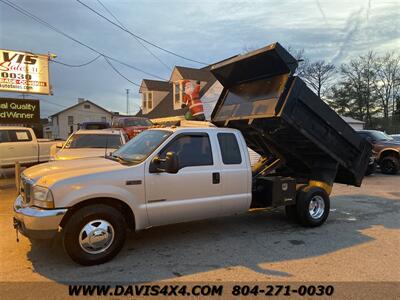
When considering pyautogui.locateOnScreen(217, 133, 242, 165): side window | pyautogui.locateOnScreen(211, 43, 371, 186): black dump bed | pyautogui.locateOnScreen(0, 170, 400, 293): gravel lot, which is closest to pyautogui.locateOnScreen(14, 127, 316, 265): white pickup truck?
pyautogui.locateOnScreen(217, 133, 242, 165): side window

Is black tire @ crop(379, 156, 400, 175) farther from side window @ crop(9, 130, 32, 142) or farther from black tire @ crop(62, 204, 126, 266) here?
side window @ crop(9, 130, 32, 142)

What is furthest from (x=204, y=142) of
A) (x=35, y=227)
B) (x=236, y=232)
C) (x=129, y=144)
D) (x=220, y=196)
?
(x=35, y=227)

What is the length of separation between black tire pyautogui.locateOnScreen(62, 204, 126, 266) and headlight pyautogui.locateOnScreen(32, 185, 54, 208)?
34 centimetres

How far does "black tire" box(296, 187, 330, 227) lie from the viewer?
662 cm

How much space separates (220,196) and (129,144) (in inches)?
68.2

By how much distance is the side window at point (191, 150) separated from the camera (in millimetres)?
5504

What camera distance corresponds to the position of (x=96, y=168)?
4973 millimetres

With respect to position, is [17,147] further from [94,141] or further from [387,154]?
[387,154]

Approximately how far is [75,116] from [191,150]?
191ft

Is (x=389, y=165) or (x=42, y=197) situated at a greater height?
(x=42, y=197)

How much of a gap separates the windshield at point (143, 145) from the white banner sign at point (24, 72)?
1268cm

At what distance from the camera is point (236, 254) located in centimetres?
521

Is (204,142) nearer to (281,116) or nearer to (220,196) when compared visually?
(220,196)

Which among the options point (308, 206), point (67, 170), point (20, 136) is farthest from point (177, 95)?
point (67, 170)
